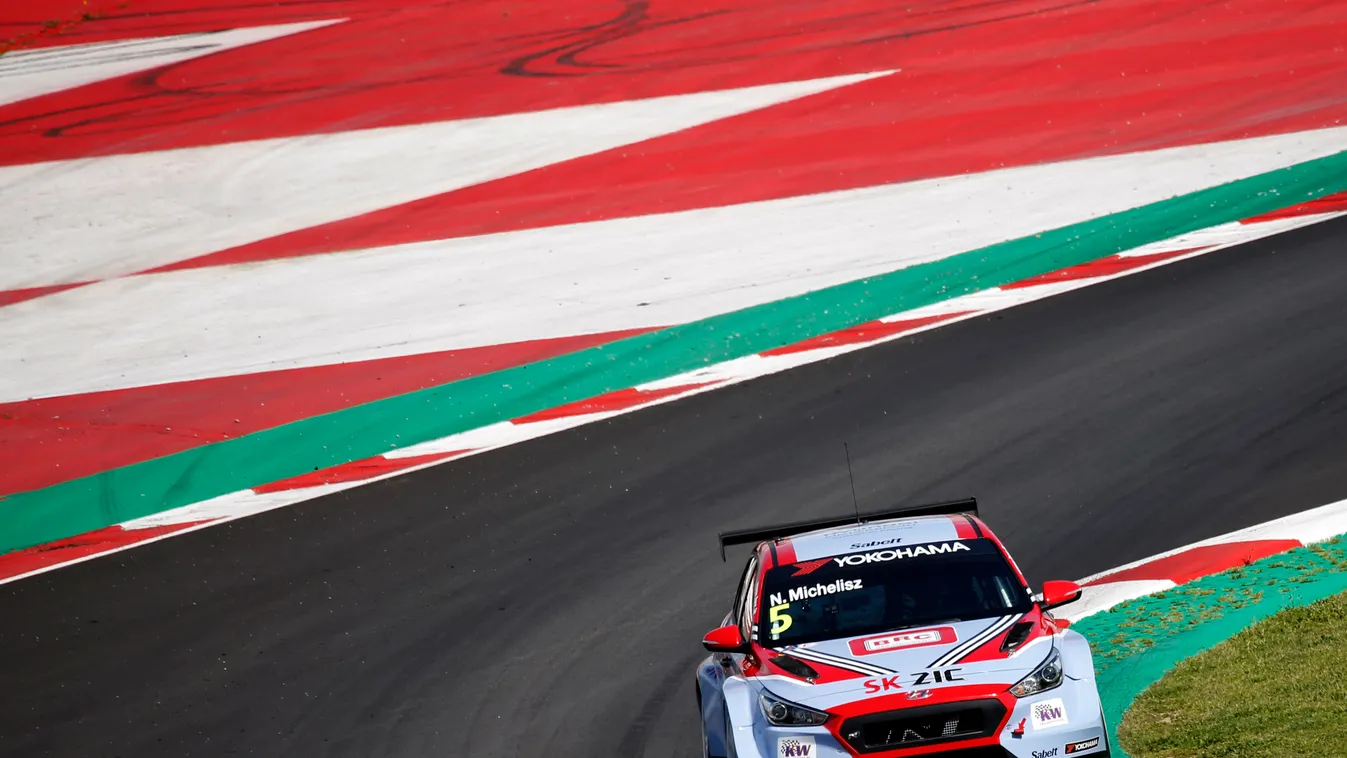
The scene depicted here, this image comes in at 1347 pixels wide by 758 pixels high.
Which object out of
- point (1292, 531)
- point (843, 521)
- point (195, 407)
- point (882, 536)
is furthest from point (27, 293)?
point (1292, 531)

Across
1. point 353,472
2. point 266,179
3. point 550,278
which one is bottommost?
point 353,472

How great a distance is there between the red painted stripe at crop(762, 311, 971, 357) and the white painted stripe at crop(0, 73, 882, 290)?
20.1ft

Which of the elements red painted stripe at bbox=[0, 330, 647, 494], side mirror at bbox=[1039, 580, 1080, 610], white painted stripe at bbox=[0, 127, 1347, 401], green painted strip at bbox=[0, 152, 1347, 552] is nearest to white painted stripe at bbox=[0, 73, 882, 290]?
white painted stripe at bbox=[0, 127, 1347, 401]

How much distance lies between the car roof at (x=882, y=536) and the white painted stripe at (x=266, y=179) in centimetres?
1287

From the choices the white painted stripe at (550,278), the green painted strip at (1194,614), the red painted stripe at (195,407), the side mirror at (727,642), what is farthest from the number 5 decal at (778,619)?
the white painted stripe at (550,278)

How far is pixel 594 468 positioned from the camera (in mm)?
13461

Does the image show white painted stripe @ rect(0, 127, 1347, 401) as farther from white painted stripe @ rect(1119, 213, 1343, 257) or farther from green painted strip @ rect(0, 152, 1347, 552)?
white painted stripe @ rect(1119, 213, 1343, 257)

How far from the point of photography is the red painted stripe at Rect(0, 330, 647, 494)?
50.0 ft

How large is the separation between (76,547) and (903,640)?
861cm

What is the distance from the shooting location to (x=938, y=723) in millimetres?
6680

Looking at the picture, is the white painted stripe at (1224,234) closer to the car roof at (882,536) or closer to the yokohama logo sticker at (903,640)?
the car roof at (882,536)

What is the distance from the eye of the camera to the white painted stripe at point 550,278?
1689 centimetres

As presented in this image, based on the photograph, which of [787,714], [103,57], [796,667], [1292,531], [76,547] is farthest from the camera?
[103,57]

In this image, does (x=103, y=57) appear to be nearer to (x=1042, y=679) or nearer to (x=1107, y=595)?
(x=1107, y=595)
